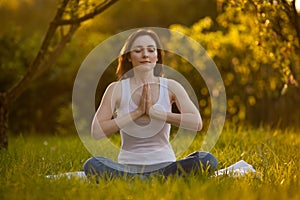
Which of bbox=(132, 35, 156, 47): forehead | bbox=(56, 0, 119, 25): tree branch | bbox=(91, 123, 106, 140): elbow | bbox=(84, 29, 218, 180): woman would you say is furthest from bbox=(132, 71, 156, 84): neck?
bbox=(56, 0, 119, 25): tree branch

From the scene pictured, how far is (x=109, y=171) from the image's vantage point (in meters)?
4.68

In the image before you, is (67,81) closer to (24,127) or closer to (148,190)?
(24,127)

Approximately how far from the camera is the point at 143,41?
192 inches

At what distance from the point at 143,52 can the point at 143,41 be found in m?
0.11

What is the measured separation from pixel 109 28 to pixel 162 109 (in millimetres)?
16870

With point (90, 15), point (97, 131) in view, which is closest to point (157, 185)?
point (97, 131)

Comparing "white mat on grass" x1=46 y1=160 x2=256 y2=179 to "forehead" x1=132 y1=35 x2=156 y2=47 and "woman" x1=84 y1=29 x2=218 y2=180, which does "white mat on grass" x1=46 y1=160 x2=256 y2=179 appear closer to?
"woman" x1=84 y1=29 x2=218 y2=180

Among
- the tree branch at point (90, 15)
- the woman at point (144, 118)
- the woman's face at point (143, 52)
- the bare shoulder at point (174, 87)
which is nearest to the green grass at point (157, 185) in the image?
the woman at point (144, 118)

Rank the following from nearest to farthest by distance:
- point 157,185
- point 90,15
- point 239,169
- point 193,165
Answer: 1. point 157,185
2. point 193,165
3. point 239,169
4. point 90,15

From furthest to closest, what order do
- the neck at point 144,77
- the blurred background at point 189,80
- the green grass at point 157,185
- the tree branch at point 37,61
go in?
the blurred background at point 189,80
the tree branch at point 37,61
the neck at point 144,77
the green grass at point 157,185

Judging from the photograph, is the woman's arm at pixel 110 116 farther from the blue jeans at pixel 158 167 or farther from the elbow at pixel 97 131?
the blue jeans at pixel 158 167

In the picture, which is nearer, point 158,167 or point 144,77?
point 158,167

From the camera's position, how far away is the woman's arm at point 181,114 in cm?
455

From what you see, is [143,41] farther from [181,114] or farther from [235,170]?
[235,170]
